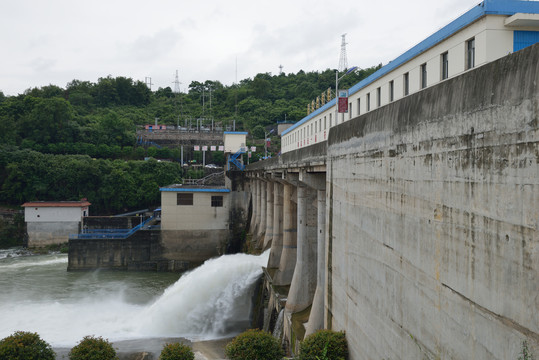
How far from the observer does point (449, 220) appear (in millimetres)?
6887

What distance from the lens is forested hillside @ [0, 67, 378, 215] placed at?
48750 millimetres

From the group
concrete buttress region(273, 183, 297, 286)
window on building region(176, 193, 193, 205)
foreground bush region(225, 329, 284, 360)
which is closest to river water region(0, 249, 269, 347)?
concrete buttress region(273, 183, 297, 286)

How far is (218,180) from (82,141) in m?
26.4

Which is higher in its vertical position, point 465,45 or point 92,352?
point 465,45

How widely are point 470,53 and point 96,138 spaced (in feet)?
210

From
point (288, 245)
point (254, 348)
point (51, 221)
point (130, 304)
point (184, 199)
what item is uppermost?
point (184, 199)

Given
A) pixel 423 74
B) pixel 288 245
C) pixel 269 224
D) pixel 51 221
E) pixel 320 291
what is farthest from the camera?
pixel 51 221

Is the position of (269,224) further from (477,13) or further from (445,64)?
(477,13)

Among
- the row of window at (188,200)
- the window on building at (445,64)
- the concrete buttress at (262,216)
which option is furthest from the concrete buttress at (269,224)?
the window on building at (445,64)

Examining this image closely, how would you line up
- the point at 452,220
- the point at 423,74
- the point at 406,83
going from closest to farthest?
the point at 452,220, the point at 423,74, the point at 406,83

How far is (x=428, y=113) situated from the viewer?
7.73m

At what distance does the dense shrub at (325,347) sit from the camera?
38.0 feet

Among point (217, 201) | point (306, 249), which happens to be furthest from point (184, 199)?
point (306, 249)

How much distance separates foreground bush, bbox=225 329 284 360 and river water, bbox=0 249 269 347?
781cm
